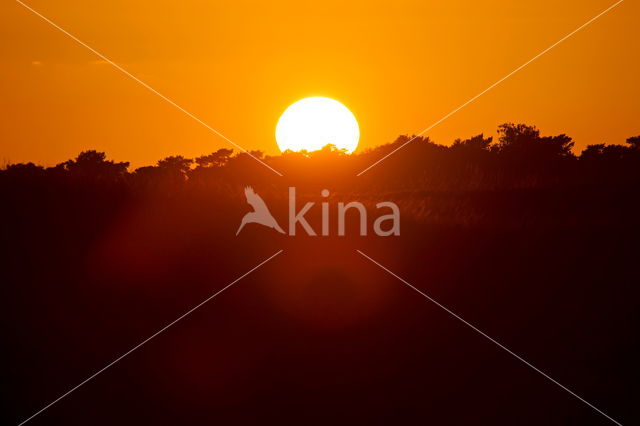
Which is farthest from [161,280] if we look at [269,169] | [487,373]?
[269,169]

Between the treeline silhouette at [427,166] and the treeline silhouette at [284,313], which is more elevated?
the treeline silhouette at [427,166]

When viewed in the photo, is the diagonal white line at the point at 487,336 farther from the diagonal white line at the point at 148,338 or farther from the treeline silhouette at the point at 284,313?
the diagonal white line at the point at 148,338

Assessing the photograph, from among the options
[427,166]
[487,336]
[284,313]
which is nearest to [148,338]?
[284,313]

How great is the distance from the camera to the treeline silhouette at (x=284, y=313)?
11.6 metres

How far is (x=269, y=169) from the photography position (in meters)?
28.6

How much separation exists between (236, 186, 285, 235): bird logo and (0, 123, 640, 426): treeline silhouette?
0.18 meters

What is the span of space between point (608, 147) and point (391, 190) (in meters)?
16.7

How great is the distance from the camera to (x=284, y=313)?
516 inches
